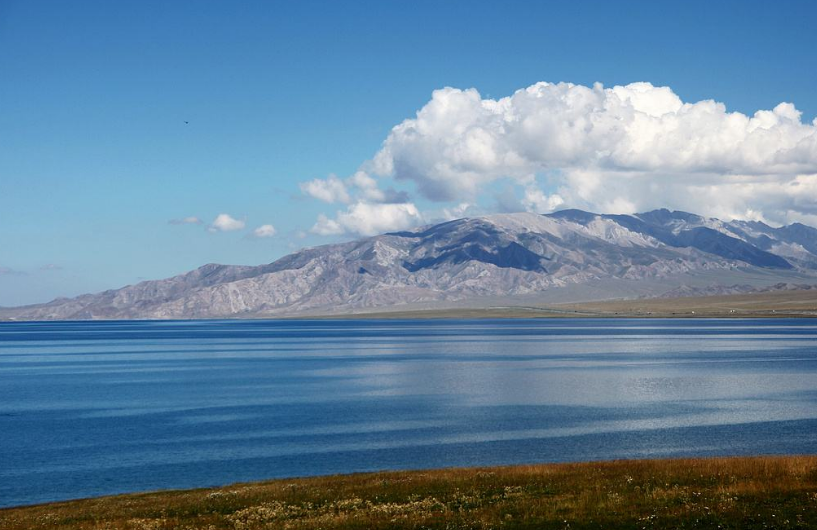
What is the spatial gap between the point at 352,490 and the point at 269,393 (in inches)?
2899

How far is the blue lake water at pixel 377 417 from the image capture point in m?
57.9

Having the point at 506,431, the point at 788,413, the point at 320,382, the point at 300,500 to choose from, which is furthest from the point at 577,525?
the point at 320,382

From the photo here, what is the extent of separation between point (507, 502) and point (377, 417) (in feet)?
169

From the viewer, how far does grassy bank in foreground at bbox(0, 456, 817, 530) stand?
26766 millimetres

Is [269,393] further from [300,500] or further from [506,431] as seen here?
[300,500]

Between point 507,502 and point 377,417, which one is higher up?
point 507,502

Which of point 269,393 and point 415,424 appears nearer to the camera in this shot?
point 415,424

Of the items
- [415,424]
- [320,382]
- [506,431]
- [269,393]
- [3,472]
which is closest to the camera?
[3,472]

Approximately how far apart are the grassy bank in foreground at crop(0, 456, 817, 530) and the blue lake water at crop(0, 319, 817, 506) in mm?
15850

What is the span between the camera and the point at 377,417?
267 ft

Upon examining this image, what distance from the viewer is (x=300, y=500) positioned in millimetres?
34875

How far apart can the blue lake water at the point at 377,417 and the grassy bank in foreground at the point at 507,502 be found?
1585 centimetres

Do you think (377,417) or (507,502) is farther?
(377,417)

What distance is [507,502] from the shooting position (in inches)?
1208
